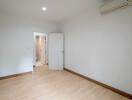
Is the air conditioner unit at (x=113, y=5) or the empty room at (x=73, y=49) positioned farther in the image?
the empty room at (x=73, y=49)

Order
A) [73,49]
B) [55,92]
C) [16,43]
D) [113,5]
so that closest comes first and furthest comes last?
[113,5], [55,92], [16,43], [73,49]

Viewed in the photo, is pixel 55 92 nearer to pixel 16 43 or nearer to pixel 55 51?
pixel 55 51

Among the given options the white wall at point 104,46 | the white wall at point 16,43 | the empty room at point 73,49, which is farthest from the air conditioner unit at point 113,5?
the white wall at point 16,43

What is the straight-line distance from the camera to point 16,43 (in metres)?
3.79

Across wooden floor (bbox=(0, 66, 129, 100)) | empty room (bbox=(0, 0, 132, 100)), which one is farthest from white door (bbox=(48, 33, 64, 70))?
wooden floor (bbox=(0, 66, 129, 100))

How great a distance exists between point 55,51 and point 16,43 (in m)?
1.88

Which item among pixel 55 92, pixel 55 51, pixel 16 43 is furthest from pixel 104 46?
pixel 16 43

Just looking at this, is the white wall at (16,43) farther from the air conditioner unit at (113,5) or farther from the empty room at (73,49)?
the air conditioner unit at (113,5)

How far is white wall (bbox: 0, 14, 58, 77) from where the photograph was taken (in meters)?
3.50

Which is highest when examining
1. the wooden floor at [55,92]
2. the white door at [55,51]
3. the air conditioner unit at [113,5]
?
the air conditioner unit at [113,5]

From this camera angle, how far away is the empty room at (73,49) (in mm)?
2408

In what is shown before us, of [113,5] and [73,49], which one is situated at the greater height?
[113,5]

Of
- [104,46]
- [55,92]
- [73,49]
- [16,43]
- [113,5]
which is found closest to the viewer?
[113,5]

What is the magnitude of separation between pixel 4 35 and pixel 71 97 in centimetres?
334
